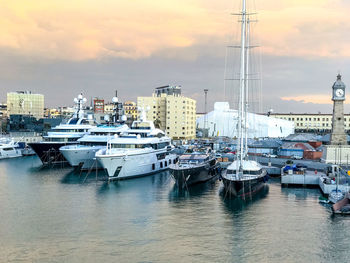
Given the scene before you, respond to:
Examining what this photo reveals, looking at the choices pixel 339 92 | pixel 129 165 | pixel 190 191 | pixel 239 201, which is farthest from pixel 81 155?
pixel 339 92

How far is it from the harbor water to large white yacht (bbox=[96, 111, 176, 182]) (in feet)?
10.2

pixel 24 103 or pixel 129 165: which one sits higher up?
pixel 24 103

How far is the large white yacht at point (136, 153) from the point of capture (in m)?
44.2

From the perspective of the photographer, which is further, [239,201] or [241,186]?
[241,186]

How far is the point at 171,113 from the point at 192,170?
239 feet

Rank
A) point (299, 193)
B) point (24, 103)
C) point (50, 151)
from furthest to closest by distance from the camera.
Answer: point (24, 103)
point (50, 151)
point (299, 193)

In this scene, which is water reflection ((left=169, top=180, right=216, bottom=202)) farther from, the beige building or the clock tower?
the beige building

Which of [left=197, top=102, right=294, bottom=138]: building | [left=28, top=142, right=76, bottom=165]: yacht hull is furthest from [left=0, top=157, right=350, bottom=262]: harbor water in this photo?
[left=197, top=102, right=294, bottom=138]: building

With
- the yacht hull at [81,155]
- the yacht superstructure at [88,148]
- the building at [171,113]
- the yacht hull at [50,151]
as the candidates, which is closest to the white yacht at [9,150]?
the yacht hull at [50,151]

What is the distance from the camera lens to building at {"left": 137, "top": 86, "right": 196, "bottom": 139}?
113 m

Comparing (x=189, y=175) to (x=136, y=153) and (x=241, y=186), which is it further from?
(x=136, y=153)

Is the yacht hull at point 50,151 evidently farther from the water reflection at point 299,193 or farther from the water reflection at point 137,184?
the water reflection at point 299,193

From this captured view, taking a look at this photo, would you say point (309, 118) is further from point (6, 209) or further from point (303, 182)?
point (6, 209)

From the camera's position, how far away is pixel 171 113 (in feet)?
371
